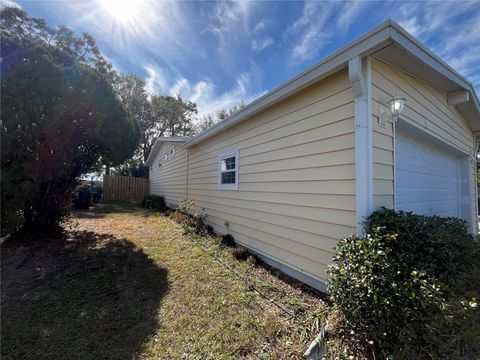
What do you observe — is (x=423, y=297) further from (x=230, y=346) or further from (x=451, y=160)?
(x=451, y=160)

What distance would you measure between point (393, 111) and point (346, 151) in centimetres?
78

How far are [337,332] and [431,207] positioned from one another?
3.79 metres

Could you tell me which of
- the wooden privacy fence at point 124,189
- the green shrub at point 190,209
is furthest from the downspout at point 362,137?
the wooden privacy fence at point 124,189

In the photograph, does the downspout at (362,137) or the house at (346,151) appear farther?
the house at (346,151)

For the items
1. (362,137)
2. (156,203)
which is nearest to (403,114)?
(362,137)

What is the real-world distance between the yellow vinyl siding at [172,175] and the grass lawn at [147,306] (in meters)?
5.65

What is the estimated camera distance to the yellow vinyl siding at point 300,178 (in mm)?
3133

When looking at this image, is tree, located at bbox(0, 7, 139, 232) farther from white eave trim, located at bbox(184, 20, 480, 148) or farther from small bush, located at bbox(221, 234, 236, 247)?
white eave trim, located at bbox(184, 20, 480, 148)

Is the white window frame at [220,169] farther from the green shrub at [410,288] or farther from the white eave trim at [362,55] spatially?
the green shrub at [410,288]

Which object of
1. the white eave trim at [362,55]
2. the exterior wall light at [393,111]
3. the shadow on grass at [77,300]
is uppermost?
the white eave trim at [362,55]

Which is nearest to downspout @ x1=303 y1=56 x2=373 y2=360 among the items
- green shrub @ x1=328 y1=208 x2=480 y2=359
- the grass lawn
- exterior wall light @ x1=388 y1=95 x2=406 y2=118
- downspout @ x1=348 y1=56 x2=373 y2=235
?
downspout @ x1=348 y1=56 x2=373 y2=235

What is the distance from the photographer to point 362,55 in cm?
278

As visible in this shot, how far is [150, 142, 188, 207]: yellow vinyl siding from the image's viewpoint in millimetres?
10539

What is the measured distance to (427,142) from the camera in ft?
15.0
